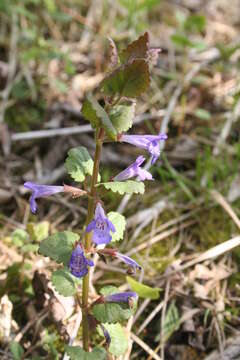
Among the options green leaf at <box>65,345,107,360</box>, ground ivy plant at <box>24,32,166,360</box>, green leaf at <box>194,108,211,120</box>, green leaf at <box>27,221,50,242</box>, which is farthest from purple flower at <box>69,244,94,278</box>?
green leaf at <box>194,108,211,120</box>

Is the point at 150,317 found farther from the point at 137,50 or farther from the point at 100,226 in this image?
the point at 137,50

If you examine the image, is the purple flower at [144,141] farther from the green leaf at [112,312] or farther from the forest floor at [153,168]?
the forest floor at [153,168]

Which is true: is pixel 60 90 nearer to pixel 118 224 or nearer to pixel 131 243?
pixel 131 243

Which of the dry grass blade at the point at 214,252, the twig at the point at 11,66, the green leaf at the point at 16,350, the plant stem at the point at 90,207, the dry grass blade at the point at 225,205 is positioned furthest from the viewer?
the twig at the point at 11,66

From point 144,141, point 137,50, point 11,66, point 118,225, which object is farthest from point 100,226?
point 11,66

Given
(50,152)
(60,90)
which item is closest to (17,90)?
(60,90)

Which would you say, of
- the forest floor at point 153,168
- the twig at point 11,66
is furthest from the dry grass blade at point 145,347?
the twig at point 11,66
